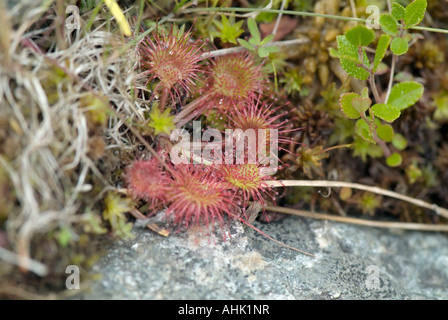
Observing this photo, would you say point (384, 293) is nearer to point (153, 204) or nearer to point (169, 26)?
point (153, 204)

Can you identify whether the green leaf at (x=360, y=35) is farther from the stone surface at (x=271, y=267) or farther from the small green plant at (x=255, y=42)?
the stone surface at (x=271, y=267)

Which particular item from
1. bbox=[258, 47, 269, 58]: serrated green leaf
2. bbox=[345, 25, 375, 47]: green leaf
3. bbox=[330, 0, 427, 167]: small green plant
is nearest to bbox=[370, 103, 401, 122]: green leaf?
bbox=[330, 0, 427, 167]: small green plant

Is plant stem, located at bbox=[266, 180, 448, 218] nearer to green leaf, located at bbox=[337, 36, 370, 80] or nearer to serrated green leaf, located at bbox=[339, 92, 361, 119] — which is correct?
serrated green leaf, located at bbox=[339, 92, 361, 119]

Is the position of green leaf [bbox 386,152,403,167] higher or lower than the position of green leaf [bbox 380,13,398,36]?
lower

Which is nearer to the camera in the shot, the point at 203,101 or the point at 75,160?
the point at 75,160

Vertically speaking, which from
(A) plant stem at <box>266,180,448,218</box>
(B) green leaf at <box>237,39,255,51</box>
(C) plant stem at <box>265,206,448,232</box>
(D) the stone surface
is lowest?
(D) the stone surface

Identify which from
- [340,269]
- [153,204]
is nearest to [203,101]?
[153,204]
